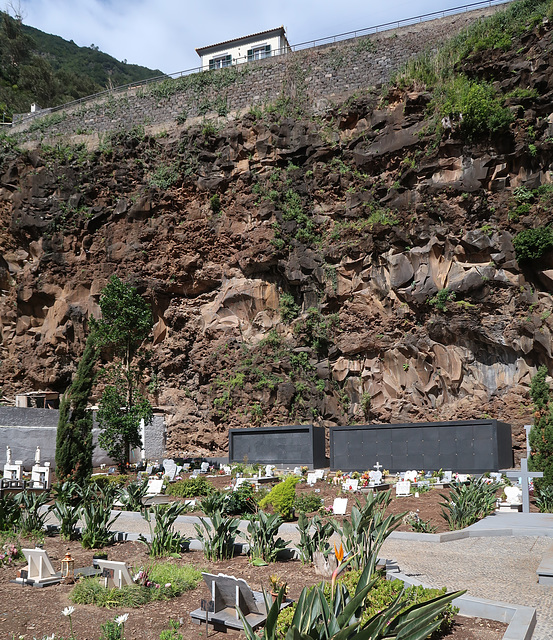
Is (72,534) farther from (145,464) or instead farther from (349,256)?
(349,256)

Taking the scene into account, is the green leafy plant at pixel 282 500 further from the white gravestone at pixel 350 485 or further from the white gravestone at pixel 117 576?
the white gravestone at pixel 117 576

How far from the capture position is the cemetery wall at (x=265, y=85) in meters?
→ 27.1

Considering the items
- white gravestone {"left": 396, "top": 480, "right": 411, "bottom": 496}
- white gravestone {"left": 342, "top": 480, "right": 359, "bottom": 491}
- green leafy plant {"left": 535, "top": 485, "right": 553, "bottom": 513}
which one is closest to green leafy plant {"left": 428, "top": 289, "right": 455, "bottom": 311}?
white gravestone {"left": 342, "top": 480, "right": 359, "bottom": 491}

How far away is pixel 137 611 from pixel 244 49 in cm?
3523

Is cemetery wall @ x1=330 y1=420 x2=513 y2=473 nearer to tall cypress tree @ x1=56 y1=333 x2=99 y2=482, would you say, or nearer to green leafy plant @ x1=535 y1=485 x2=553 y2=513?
green leafy plant @ x1=535 y1=485 x2=553 y2=513

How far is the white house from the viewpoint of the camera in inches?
1339

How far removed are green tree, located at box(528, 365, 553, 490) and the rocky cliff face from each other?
27.5 feet

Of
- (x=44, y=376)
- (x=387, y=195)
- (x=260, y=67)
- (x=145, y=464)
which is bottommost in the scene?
(x=145, y=464)

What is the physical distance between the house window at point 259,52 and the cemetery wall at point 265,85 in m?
4.27

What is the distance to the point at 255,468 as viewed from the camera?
1873cm

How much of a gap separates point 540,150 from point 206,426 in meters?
18.0

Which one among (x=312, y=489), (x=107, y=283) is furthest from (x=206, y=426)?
(x=312, y=489)

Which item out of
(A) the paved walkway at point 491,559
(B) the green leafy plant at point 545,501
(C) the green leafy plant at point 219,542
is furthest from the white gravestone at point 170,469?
(B) the green leafy plant at point 545,501

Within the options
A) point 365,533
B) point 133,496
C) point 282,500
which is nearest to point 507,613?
point 365,533
